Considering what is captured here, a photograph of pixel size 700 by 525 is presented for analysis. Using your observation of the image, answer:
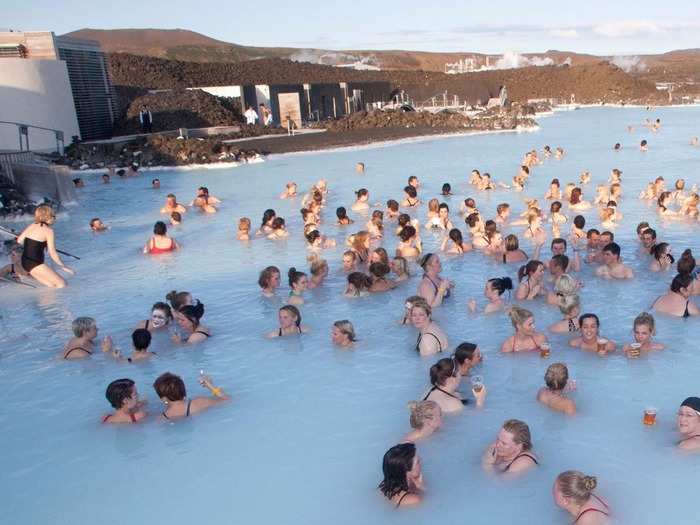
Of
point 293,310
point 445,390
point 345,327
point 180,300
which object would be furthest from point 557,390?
point 180,300

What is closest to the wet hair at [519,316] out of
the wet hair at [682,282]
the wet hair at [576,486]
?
the wet hair at [682,282]

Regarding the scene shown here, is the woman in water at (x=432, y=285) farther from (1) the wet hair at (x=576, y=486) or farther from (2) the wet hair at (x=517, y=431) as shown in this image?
(1) the wet hair at (x=576, y=486)

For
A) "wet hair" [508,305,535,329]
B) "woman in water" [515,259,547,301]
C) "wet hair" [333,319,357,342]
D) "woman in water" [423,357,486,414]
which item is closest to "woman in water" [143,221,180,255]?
A: "wet hair" [333,319,357,342]

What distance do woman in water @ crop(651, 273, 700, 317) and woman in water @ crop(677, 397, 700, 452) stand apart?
264cm

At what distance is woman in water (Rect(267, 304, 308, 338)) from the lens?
685 cm

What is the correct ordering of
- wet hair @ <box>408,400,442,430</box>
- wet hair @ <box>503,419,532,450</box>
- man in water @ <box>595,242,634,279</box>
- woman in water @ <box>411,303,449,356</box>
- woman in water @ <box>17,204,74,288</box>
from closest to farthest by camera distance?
wet hair @ <box>503,419,532,450</box> → wet hair @ <box>408,400,442,430</box> → woman in water @ <box>411,303,449,356</box> → man in water @ <box>595,242,634,279</box> → woman in water @ <box>17,204,74,288</box>

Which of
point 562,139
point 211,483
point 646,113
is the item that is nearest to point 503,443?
point 211,483

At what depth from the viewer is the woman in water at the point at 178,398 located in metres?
5.32

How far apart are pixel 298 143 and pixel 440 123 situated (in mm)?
9697

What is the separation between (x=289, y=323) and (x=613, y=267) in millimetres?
4550

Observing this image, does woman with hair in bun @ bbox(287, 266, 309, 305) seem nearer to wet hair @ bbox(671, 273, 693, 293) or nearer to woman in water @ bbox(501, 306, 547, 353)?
woman in water @ bbox(501, 306, 547, 353)

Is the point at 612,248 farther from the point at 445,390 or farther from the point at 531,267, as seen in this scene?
the point at 445,390

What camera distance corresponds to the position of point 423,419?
477 cm

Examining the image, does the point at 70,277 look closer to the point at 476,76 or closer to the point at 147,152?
the point at 147,152
